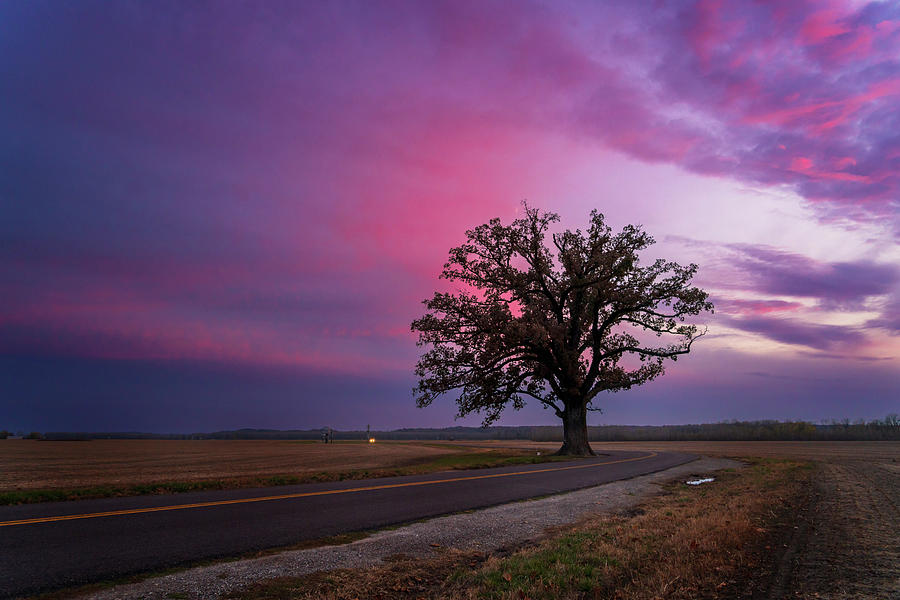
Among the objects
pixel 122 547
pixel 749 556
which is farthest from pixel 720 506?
pixel 122 547

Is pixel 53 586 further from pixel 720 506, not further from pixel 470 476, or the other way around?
pixel 470 476

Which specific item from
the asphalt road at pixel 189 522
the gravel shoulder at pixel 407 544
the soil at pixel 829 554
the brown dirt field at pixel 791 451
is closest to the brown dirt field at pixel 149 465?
the asphalt road at pixel 189 522

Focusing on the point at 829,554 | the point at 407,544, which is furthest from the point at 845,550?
the point at 407,544

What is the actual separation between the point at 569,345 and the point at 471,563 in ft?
90.8

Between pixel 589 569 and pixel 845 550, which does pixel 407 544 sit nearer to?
pixel 589 569

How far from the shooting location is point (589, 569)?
6398 mm

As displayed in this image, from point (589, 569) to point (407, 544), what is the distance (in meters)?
2.67

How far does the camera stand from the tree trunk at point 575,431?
33.2 m

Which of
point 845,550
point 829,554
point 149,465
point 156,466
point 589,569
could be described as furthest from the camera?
point 149,465

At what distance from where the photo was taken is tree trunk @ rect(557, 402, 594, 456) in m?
33.2

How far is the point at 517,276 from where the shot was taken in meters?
32.7

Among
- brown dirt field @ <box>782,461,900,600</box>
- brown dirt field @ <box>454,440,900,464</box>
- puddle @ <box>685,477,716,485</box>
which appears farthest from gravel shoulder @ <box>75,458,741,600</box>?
brown dirt field @ <box>454,440,900,464</box>

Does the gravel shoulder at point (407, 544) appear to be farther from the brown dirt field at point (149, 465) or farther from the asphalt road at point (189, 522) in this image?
the brown dirt field at point (149, 465)

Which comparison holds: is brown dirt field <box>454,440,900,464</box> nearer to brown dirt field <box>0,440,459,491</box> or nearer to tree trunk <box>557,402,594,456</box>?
tree trunk <box>557,402,594,456</box>
